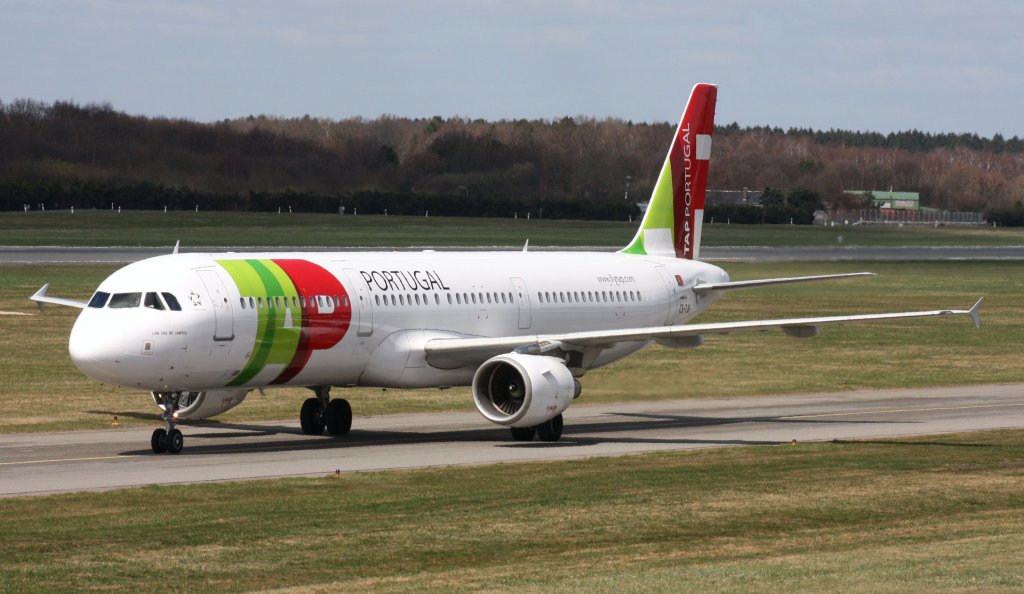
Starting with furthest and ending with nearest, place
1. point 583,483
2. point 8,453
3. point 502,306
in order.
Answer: point 502,306 → point 8,453 → point 583,483

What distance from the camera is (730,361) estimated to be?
172 feet

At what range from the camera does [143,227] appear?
13000 centimetres

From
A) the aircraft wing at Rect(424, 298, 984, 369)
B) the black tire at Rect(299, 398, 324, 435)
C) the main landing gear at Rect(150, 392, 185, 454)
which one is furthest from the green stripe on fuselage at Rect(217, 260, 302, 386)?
the black tire at Rect(299, 398, 324, 435)

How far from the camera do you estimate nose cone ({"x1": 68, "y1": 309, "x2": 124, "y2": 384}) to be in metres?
29.2

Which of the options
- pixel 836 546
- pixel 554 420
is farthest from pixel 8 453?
pixel 836 546

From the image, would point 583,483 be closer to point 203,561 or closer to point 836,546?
Result: point 836,546

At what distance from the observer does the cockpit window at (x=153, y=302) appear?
29.9 meters

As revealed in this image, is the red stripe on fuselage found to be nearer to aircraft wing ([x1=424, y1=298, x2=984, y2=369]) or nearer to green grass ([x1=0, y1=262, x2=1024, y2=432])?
aircraft wing ([x1=424, y1=298, x2=984, y2=369])

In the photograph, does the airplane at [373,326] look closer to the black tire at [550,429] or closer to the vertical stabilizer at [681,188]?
the black tire at [550,429]

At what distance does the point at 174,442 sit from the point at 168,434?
0.62 ft

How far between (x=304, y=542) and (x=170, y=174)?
373ft

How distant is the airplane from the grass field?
7221 cm

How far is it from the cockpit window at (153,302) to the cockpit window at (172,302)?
4.9 inches

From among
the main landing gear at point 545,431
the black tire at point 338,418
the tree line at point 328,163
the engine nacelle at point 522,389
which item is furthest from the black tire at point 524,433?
the tree line at point 328,163
